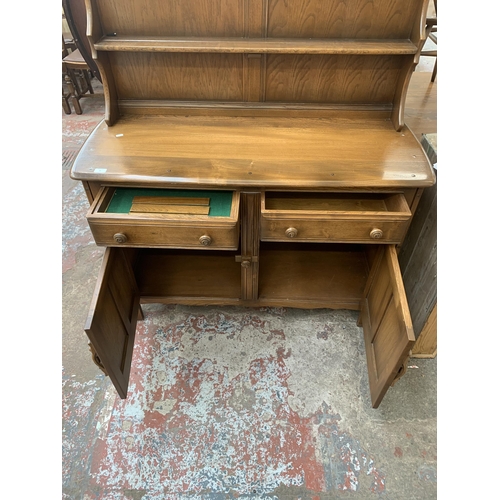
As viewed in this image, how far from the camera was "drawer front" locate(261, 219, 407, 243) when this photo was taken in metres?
1.33

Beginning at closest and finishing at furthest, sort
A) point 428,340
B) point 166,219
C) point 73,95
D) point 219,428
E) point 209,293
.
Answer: point 166,219 < point 219,428 < point 428,340 < point 209,293 < point 73,95

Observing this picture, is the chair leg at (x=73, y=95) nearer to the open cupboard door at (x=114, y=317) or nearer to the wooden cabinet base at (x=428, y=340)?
the open cupboard door at (x=114, y=317)

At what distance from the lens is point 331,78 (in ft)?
5.13

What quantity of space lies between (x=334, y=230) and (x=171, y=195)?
65 cm

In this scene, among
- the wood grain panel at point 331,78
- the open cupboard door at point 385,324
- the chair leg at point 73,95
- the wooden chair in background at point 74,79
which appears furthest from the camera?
the chair leg at point 73,95

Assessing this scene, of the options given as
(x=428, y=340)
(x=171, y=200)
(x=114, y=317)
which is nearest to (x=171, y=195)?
(x=171, y=200)

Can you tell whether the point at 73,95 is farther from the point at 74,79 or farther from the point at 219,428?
the point at 219,428

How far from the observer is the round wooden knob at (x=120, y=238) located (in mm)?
1312

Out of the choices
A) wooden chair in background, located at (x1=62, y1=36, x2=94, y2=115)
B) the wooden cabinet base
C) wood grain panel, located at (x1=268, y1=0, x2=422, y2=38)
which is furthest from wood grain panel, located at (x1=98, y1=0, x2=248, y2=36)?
wooden chair in background, located at (x1=62, y1=36, x2=94, y2=115)

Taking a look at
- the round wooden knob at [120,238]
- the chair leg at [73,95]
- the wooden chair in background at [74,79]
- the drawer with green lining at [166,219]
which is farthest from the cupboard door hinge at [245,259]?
the chair leg at [73,95]

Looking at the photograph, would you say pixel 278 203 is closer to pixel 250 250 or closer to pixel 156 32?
pixel 250 250

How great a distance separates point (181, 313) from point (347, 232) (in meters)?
1.03

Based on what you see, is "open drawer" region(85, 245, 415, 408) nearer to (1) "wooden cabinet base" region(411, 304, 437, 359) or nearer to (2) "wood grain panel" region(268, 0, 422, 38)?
(1) "wooden cabinet base" region(411, 304, 437, 359)

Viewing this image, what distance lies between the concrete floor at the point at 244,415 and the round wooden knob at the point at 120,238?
2.32 ft
